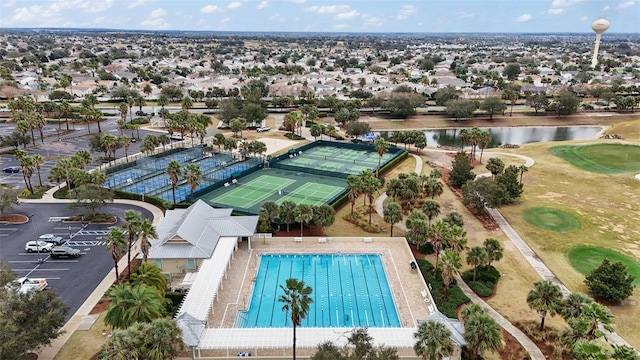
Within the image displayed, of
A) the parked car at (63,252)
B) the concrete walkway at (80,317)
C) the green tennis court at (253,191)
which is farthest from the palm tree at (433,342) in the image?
the parked car at (63,252)

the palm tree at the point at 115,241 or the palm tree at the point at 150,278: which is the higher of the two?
the palm tree at the point at 115,241

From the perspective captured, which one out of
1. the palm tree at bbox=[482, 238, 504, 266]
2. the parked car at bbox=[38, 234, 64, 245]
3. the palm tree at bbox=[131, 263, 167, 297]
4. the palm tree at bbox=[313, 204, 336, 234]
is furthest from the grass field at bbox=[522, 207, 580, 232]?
the parked car at bbox=[38, 234, 64, 245]

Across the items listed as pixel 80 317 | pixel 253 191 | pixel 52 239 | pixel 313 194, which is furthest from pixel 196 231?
pixel 313 194

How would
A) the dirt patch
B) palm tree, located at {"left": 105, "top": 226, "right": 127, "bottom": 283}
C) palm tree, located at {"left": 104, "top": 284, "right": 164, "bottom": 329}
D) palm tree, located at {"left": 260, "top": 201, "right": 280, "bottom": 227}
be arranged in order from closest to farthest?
1. palm tree, located at {"left": 104, "top": 284, "right": 164, "bottom": 329}
2. palm tree, located at {"left": 105, "top": 226, "right": 127, "bottom": 283}
3. palm tree, located at {"left": 260, "top": 201, "right": 280, "bottom": 227}
4. the dirt patch

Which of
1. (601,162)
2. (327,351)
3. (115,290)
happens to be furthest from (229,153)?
(601,162)

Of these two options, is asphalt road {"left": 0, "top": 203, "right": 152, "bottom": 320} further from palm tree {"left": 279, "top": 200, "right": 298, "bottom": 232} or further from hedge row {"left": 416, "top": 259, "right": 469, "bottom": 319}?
hedge row {"left": 416, "top": 259, "right": 469, "bottom": 319}

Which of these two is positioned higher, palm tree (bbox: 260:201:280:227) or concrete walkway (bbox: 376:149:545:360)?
palm tree (bbox: 260:201:280:227)

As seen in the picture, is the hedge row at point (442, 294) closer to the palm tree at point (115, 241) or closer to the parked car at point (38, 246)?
the palm tree at point (115, 241)
